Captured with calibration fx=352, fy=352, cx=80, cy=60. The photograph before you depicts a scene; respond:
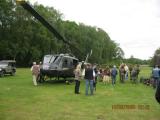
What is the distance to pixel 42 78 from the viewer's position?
1118 inches

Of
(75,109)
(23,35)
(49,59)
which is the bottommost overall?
(75,109)

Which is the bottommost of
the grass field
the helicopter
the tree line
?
the grass field

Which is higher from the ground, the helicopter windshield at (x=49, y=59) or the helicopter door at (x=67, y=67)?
the helicopter windshield at (x=49, y=59)

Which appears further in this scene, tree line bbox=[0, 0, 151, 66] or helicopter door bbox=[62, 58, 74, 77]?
tree line bbox=[0, 0, 151, 66]

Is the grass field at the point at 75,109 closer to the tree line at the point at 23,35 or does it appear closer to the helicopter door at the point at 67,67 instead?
the helicopter door at the point at 67,67

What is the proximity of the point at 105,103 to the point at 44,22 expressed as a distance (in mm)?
8840

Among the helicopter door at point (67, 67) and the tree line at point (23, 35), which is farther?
the tree line at point (23, 35)

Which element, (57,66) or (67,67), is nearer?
(57,66)
